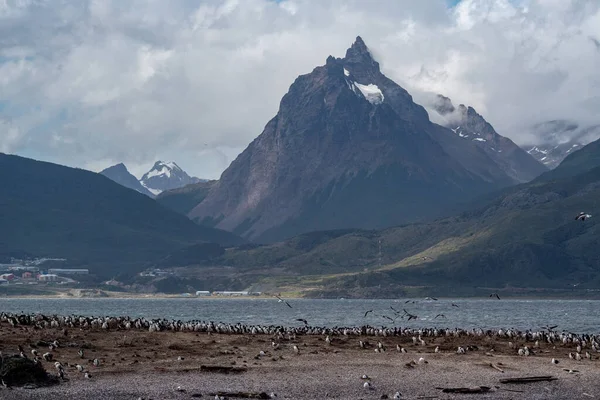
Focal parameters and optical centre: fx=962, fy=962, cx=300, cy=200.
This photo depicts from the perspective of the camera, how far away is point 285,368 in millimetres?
58375

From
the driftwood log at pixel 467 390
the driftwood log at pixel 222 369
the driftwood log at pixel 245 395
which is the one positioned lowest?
the driftwood log at pixel 245 395

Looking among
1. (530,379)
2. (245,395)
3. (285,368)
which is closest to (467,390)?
(530,379)

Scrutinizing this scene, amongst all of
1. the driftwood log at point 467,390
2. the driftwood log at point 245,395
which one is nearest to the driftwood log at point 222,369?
the driftwood log at point 245,395

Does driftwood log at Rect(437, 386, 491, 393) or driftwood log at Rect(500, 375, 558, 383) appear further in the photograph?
driftwood log at Rect(500, 375, 558, 383)

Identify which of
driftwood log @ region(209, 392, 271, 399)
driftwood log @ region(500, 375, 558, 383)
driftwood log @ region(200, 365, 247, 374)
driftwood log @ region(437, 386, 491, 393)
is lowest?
driftwood log @ region(209, 392, 271, 399)

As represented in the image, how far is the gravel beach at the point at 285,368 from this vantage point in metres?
51.8

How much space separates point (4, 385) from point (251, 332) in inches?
1414

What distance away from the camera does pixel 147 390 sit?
166ft

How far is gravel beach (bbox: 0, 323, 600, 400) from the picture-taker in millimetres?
51781

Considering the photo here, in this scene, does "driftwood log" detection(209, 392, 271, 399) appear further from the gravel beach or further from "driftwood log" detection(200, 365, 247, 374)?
"driftwood log" detection(200, 365, 247, 374)

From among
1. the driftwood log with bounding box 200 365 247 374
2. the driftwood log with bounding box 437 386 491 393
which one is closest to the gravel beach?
the driftwood log with bounding box 200 365 247 374

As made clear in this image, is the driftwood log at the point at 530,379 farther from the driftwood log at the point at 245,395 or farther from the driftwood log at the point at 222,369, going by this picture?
the driftwood log at the point at 222,369

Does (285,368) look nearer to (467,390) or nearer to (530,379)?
(467,390)

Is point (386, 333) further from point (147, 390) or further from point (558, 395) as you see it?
point (147, 390)
